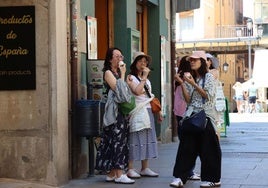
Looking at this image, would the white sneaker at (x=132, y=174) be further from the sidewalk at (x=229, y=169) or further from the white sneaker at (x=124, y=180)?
the white sneaker at (x=124, y=180)

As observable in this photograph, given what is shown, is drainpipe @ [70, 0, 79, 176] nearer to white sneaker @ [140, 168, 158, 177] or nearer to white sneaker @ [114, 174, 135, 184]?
white sneaker @ [114, 174, 135, 184]

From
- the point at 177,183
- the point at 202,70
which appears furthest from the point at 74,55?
the point at 177,183

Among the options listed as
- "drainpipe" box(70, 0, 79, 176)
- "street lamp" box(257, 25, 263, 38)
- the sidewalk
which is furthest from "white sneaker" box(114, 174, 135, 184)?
"street lamp" box(257, 25, 263, 38)

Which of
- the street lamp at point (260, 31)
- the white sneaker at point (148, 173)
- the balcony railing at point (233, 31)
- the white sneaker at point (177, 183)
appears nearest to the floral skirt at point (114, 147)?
the white sneaker at point (148, 173)

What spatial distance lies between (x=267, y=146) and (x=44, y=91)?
723 centimetres

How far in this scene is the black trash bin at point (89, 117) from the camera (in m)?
8.87

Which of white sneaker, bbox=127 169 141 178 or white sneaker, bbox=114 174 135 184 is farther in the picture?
white sneaker, bbox=127 169 141 178

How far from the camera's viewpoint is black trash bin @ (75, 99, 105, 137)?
8867 mm

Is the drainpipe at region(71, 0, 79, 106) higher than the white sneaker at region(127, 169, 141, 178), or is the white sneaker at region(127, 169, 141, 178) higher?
the drainpipe at region(71, 0, 79, 106)

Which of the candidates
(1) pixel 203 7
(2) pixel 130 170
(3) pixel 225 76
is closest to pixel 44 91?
(2) pixel 130 170

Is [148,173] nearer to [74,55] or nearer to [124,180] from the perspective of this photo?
[124,180]

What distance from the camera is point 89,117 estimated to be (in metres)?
8.90

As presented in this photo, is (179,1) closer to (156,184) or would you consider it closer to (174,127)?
(174,127)

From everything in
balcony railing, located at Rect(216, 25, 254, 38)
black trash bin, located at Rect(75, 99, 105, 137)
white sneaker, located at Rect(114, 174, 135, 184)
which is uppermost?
balcony railing, located at Rect(216, 25, 254, 38)
